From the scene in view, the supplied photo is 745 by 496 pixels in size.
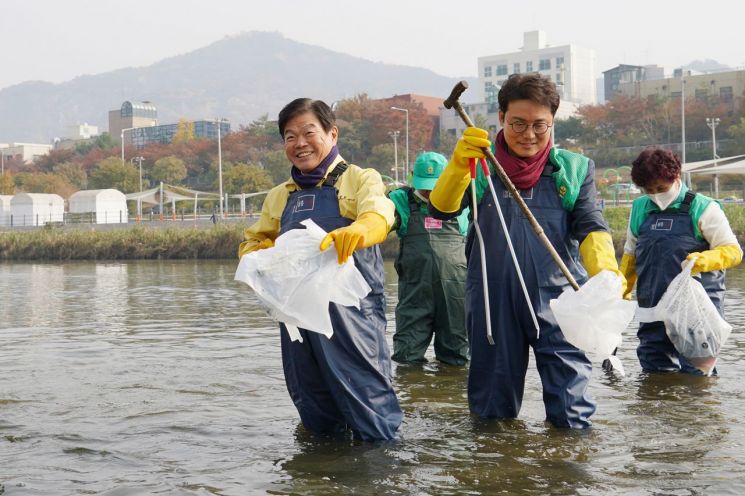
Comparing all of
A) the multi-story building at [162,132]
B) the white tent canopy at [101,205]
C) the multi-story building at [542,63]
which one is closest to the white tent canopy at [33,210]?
the white tent canopy at [101,205]

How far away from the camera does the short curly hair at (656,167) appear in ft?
21.4

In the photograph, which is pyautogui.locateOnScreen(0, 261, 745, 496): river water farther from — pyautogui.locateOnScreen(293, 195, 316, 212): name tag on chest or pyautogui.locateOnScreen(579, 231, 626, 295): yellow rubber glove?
pyautogui.locateOnScreen(293, 195, 316, 212): name tag on chest

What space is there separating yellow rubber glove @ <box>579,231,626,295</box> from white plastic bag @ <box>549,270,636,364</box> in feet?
0.27

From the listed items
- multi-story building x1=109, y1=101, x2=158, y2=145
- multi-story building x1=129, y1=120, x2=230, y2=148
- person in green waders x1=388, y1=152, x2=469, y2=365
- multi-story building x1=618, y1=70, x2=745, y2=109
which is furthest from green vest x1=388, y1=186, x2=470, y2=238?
multi-story building x1=109, y1=101, x2=158, y2=145

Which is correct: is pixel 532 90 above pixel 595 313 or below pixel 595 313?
above

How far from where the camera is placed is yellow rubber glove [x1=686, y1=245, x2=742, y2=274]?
629cm

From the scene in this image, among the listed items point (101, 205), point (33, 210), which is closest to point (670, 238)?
point (101, 205)

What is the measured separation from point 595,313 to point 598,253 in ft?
1.08

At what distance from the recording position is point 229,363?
812 centimetres

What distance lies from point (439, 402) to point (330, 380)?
5.74 feet

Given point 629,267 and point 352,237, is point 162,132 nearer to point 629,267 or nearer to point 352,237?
point 629,267

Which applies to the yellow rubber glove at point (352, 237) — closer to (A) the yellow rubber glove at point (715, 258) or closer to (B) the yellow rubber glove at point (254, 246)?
(B) the yellow rubber glove at point (254, 246)

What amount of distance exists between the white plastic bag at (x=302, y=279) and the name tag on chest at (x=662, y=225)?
3.15 metres

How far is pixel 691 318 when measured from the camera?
647 cm
